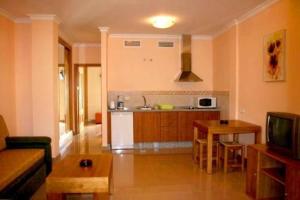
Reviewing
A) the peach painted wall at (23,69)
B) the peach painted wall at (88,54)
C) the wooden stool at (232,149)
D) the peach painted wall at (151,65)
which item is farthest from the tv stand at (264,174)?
the peach painted wall at (88,54)

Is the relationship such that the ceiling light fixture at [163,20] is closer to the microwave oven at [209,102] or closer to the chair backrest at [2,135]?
the microwave oven at [209,102]

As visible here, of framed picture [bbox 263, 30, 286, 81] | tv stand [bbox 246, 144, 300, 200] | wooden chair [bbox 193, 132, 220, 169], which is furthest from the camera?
wooden chair [bbox 193, 132, 220, 169]

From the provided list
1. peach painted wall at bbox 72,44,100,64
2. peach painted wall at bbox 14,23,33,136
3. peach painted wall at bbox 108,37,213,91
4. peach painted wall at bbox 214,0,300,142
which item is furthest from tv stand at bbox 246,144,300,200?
peach painted wall at bbox 72,44,100,64

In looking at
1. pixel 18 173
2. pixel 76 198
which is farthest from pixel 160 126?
pixel 18 173

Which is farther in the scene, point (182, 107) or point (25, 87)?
point (182, 107)

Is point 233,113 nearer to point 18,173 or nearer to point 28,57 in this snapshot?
point 18,173

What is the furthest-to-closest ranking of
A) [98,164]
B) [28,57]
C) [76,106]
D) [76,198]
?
1. [76,106]
2. [28,57]
3. [76,198]
4. [98,164]

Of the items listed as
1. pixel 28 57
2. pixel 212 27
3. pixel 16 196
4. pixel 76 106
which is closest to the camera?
pixel 16 196

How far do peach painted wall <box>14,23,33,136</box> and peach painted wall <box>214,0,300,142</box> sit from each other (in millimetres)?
4183

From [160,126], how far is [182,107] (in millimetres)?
861

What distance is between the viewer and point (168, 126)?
19.2 feet

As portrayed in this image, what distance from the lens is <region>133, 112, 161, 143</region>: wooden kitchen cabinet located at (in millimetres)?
5781

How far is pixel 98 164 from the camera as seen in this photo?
2.99m

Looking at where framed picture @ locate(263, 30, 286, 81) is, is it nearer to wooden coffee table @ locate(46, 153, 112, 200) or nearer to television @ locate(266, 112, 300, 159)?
television @ locate(266, 112, 300, 159)
